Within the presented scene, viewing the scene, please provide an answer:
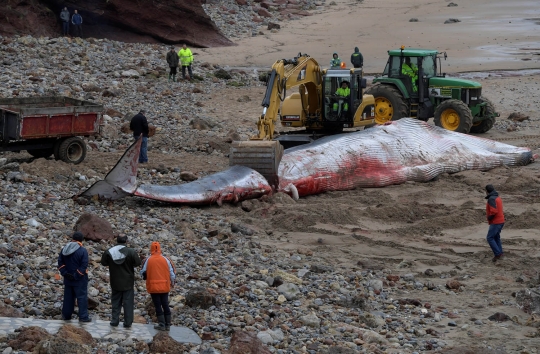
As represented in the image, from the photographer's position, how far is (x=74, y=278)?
367 inches

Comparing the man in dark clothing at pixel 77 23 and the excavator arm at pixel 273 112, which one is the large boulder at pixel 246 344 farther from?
the man in dark clothing at pixel 77 23

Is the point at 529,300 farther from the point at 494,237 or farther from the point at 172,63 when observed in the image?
the point at 172,63

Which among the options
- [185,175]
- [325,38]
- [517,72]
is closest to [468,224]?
[185,175]

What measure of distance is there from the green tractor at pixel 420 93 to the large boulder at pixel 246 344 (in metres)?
13.5

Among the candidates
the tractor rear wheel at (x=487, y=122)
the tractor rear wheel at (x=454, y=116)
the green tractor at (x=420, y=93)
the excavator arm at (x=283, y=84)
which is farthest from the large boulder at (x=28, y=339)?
the tractor rear wheel at (x=487, y=122)

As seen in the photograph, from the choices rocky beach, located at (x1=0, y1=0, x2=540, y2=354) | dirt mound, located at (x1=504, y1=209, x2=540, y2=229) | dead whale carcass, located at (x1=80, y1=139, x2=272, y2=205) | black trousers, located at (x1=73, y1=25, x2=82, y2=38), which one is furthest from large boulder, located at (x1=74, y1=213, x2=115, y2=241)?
black trousers, located at (x1=73, y1=25, x2=82, y2=38)

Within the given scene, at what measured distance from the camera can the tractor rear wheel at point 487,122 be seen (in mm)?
22438

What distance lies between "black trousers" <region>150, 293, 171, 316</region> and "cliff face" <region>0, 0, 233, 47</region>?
908 inches

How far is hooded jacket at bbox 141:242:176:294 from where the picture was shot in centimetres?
930

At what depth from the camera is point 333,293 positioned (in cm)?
1105

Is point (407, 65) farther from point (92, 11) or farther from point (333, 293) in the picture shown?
point (92, 11)

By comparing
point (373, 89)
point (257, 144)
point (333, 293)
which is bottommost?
point (333, 293)

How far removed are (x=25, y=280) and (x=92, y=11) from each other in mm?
24192

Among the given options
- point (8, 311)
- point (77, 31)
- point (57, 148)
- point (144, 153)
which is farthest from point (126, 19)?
point (8, 311)
